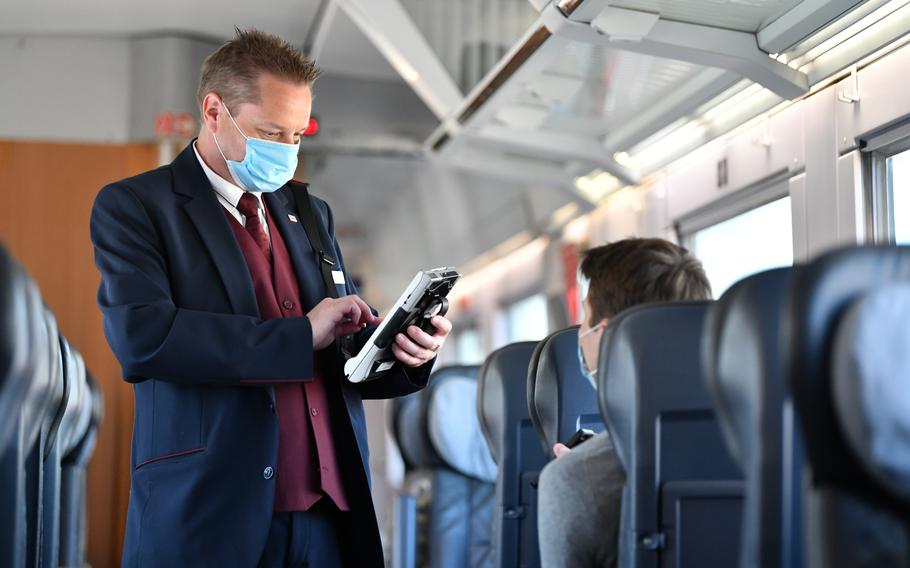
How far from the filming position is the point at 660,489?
2.10 meters

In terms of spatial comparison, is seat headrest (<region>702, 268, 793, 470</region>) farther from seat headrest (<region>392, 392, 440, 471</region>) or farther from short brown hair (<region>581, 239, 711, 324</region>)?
seat headrest (<region>392, 392, 440, 471</region>)

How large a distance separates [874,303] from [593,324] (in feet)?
4.94

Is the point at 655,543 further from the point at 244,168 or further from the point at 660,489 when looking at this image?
the point at 244,168

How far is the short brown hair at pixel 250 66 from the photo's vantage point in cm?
249

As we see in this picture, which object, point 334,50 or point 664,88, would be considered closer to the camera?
point 664,88

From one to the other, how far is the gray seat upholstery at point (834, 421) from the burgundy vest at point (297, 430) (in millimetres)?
1209

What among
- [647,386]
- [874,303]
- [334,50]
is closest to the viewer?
[874,303]

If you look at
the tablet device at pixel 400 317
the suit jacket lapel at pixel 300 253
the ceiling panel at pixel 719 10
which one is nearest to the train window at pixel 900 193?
the ceiling panel at pixel 719 10

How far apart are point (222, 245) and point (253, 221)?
0.21 m

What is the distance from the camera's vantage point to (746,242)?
525 centimetres

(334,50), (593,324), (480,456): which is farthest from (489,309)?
(593,324)

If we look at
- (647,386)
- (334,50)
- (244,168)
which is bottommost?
(647,386)

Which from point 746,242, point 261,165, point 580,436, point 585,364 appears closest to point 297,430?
point 261,165

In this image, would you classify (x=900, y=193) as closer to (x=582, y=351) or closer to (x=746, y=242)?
(x=746, y=242)
